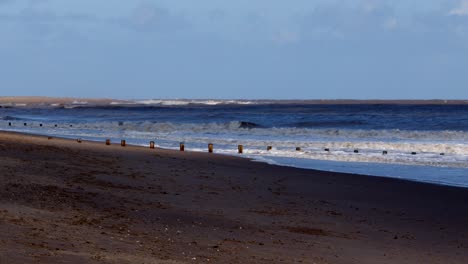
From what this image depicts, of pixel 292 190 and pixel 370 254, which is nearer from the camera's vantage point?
pixel 370 254

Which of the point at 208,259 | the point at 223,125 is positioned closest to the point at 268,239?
the point at 208,259

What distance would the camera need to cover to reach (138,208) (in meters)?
11.2

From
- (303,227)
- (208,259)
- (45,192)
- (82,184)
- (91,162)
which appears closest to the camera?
(208,259)

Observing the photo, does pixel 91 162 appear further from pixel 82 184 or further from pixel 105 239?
pixel 105 239

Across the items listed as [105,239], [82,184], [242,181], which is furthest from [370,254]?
[242,181]

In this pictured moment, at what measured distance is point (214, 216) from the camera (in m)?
11.2

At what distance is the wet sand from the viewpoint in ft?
26.6

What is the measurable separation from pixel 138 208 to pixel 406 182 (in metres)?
8.13

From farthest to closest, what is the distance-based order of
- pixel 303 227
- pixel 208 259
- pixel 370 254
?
pixel 303 227, pixel 370 254, pixel 208 259

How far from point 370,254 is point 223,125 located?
48.3m

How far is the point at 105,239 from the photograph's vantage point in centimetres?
834

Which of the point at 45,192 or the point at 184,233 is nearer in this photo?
the point at 184,233

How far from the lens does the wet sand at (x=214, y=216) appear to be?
8109 millimetres

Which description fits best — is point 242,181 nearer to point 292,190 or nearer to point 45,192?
point 292,190
